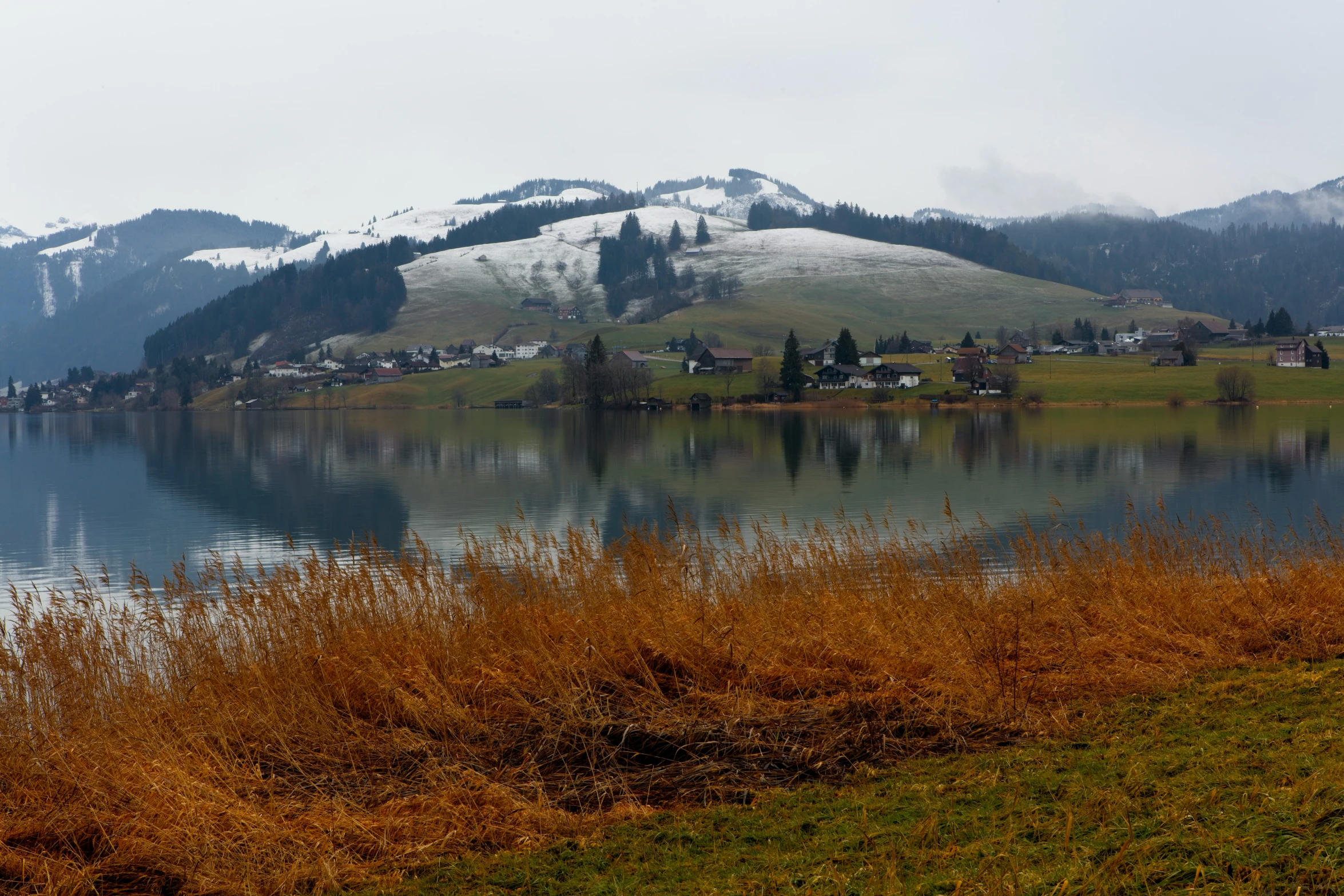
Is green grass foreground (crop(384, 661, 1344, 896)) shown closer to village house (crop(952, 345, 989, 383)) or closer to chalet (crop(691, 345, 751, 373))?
village house (crop(952, 345, 989, 383))

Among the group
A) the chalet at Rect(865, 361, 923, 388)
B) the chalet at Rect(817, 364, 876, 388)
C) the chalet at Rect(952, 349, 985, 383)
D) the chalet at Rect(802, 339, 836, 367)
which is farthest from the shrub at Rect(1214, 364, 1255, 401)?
the chalet at Rect(802, 339, 836, 367)

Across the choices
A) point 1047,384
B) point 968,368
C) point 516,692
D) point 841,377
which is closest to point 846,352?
point 841,377

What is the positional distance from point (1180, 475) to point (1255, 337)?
164948mm

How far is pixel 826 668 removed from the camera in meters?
11.9

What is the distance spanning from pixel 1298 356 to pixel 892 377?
61043 millimetres

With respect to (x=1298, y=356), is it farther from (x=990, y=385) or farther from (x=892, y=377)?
(x=892, y=377)

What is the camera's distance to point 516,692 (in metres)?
10.8

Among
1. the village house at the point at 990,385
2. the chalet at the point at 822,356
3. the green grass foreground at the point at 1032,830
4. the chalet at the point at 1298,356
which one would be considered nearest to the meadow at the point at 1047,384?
the village house at the point at 990,385

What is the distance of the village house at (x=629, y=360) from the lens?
16062cm

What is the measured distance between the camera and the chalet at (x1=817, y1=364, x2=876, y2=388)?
151 meters

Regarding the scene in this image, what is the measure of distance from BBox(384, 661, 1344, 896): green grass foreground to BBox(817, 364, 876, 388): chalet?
142748 millimetres

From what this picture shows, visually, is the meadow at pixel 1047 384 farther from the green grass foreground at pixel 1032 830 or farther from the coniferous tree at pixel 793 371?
the green grass foreground at pixel 1032 830

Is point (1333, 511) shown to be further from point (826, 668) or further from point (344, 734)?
point (344, 734)

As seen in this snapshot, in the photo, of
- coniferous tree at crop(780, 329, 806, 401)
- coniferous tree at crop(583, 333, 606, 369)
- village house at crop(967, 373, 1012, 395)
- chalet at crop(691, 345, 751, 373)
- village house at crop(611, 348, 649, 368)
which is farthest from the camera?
chalet at crop(691, 345, 751, 373)
